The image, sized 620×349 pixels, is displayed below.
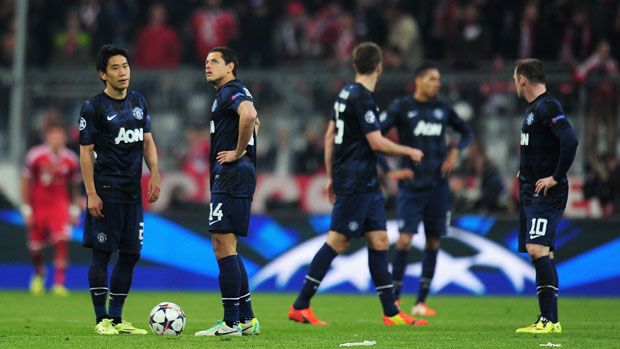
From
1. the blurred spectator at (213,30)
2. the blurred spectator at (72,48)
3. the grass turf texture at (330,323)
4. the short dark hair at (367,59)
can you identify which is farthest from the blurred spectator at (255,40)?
the short dark hair at (367,59)

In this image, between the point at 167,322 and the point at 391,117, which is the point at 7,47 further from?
the point at 167,322

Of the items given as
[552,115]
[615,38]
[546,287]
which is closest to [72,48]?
[615,38]

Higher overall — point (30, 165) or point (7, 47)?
point (7, 47)

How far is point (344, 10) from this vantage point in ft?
70.5

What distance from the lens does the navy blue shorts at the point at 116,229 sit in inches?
378

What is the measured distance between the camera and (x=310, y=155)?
18891 mm

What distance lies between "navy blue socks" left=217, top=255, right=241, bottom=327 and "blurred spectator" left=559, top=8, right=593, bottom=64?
10715mm

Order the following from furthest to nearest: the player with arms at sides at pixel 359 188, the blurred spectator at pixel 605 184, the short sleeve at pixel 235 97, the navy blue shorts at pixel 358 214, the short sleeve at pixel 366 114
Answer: the blurred spectator at pixel 605 184 < the navy blue shorts at pixel 358 214 < the player with arms at sides at pixel 359 188 < the short sleeve at pixel 366 114 < the short sleeve at pixel 235 97

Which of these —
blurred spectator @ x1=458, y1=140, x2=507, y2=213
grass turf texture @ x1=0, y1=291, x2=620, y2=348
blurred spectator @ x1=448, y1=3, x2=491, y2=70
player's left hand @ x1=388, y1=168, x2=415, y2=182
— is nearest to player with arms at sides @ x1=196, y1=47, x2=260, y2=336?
grass turf texture @ x1=0, y1=291, x2=620, y2=348

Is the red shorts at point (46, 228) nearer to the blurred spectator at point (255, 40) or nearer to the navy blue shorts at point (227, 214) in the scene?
the blurred spectator at point (255, 40)

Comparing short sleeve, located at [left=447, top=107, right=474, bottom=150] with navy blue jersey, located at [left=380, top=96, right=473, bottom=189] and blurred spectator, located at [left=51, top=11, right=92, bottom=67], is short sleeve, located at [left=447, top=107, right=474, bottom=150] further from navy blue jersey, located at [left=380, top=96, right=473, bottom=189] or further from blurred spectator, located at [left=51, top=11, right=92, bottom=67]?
blurred spectator, located at [left=51, top=11, right=92, bottom=67]

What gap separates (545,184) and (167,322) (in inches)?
128

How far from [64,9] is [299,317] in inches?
508

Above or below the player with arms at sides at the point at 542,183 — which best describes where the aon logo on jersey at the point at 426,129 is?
above
